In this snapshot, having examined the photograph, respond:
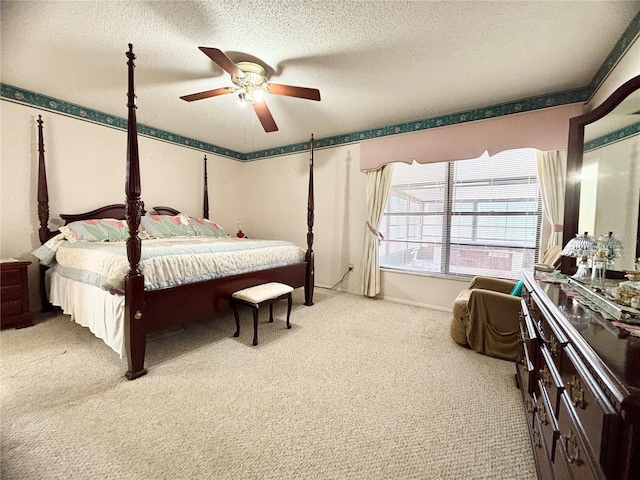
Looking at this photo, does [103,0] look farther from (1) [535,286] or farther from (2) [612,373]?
(1) [535,286]

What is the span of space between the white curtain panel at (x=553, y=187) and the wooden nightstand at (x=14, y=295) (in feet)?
17.4

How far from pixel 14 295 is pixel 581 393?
4165 mm

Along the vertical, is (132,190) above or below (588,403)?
above

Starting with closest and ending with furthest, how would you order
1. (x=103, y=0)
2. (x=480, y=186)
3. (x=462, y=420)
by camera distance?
(x=462, y=420) → (x=103, y=0) → (x=480, y=186)

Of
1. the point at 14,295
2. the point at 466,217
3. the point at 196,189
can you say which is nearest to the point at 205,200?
the point at 196,189

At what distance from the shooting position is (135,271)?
1.89m

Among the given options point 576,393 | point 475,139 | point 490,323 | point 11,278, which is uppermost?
point 475,139

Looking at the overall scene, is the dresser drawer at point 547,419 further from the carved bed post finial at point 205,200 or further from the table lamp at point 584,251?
the carved bed post finial at point 205,200

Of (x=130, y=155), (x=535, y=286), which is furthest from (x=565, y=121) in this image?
(x=130, y=155)

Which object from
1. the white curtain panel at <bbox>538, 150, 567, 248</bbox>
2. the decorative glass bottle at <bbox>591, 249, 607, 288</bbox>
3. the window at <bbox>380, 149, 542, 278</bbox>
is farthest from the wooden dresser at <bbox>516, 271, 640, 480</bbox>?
the window at <bbox>380, 149, 542, 278</bbox>

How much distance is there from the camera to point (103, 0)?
5.49 feet

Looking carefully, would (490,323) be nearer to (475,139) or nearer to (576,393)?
(576,393)

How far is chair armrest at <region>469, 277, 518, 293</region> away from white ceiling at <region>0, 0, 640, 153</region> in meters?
1.92

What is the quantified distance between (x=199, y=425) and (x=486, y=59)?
3273mm
